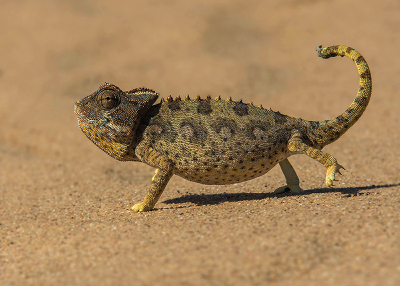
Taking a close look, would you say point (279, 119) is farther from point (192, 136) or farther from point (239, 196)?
point (239, 196)

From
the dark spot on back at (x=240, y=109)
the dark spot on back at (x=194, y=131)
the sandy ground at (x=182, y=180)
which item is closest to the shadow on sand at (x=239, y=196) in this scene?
the sandy ground at (x=182, y=180)

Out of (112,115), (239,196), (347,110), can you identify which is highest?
(347,110)

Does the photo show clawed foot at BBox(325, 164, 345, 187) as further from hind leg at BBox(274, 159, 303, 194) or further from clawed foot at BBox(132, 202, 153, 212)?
clawed foot at BBox(132, 202, 153, 212)

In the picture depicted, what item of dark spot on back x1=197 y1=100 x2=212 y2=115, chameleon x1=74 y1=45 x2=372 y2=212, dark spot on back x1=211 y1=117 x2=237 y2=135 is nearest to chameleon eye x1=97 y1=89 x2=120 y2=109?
chameleon x1=74 y1=45 x2=372 y2=212

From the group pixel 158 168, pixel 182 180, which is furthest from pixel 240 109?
pixel 182 180

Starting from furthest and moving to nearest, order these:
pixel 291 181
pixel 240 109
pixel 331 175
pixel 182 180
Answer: pixel 182 180 → pixel 291 181 → pixel 240 109 → pixel 331 175

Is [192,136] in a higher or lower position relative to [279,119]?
lower
